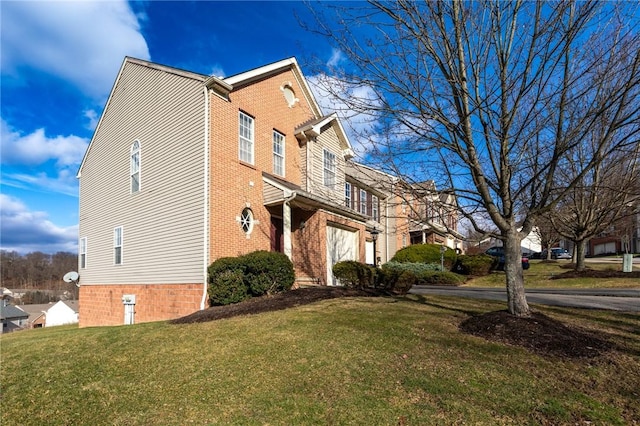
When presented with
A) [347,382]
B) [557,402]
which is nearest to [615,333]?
[557,402]

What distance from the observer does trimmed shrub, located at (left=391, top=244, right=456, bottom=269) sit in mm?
25594

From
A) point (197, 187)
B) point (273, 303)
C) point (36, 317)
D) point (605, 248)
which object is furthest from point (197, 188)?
point (36, 317)

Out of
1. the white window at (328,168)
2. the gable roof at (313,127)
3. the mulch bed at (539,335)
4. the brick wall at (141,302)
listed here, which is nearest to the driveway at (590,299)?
the mulch bed at (539,335)

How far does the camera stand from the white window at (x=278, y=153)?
581 inches

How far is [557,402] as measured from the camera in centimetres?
383

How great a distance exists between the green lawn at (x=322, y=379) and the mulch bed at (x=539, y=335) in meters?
0.24

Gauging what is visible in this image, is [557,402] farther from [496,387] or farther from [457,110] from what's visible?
[457,110]

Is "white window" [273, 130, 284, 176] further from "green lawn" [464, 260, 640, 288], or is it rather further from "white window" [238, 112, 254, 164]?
"green lawn" [464, 260, 640, 288]

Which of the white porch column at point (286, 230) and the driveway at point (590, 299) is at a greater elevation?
the white porch column at point (286, 230)

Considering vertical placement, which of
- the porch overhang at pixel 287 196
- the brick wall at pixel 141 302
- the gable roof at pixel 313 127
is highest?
the gable roof at pixel 313 127

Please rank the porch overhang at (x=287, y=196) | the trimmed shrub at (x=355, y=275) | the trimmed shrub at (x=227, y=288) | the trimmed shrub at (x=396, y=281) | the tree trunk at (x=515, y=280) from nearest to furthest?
the tree trunk at (x=515, y=280) → the trimmed shrub at (x=227, y=288) → the porch overhang at (x=287, y=196) → the trimmed shrub at (x=396, y=281) → the trimmed shrub at (x=355, y=275)

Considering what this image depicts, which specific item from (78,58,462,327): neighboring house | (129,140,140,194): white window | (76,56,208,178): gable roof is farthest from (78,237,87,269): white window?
(129,140,140,194): white window

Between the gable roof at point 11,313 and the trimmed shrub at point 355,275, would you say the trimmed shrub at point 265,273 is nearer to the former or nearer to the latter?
the trimmed shrub at point 355,275

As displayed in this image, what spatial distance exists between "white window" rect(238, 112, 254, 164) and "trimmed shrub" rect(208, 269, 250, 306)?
4.18 m
